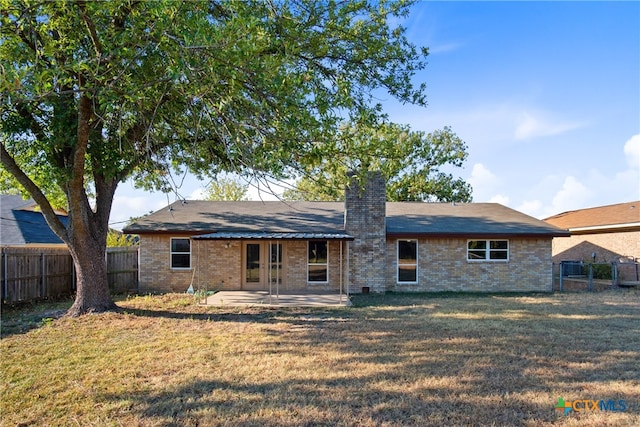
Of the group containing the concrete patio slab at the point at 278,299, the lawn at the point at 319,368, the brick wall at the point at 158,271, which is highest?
the brick wall at the point at 158,271

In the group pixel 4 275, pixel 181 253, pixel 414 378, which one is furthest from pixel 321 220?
pixel 414 378

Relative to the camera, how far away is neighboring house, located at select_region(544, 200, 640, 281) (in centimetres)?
1716

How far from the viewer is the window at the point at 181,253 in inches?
593

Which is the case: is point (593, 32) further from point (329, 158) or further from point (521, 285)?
point (521, 285)

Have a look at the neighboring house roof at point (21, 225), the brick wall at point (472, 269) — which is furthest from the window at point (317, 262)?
the neighboring house roof at point (21, 225)

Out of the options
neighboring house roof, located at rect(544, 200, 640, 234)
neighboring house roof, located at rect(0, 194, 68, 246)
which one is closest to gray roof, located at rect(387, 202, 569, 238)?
neighboring house roof, located at rect(544, 200, 640, 234)

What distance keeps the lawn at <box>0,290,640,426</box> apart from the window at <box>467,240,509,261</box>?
16.1 feet

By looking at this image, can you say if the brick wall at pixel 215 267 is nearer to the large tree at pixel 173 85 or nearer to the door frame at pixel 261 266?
the door frame at pixel 261 266

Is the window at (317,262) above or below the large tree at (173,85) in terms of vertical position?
below

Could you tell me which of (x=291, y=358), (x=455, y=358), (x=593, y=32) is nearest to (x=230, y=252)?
(x=291, y=358)

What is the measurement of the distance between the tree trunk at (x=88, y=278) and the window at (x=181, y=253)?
4.75 metres

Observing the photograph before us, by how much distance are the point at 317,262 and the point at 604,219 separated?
14143 millimetres

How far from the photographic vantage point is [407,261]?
15086 mm

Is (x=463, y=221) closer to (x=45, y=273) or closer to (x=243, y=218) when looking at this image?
(x=243, y=218)
